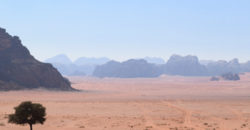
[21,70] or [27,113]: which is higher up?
[21,70]

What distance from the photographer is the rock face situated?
105m

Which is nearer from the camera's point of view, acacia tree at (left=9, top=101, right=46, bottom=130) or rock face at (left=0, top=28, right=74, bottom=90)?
acacia tree at (left=9, top=101, right=46, bottom=130)

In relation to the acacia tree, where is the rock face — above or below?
above

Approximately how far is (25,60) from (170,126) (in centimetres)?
8220

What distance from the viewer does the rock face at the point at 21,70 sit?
104875 millimetres

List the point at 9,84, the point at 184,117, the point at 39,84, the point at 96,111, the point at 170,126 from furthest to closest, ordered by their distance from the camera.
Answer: the point at 39,84
the point at 9,84
the point at 96,111
the point at 184,117
the point at 170,126

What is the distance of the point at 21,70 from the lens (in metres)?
107

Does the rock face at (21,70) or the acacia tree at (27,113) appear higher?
the rock face at (21,70)

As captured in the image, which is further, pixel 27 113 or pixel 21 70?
pixel 21 70

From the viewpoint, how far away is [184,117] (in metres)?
48.9

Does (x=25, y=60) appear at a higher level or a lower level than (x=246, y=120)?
higher

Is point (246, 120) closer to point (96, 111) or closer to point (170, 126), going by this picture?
point (170, 126)

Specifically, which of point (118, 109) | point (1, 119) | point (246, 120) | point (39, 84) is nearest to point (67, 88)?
point (39, 84)

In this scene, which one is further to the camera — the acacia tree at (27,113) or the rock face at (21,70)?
the rock face at (21,70)
